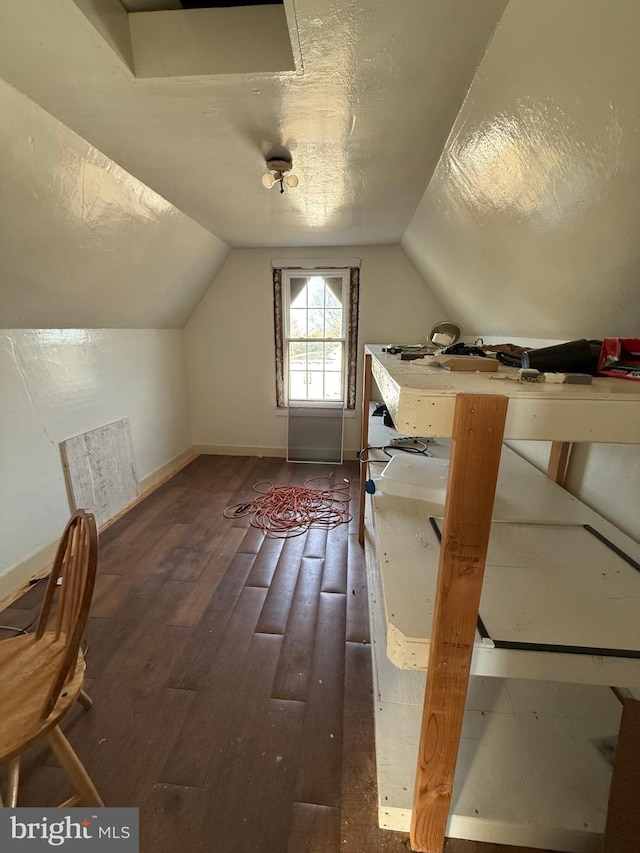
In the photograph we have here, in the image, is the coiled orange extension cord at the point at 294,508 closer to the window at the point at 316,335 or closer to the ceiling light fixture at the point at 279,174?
the window at the point at 316,335

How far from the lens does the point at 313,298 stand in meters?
3.88

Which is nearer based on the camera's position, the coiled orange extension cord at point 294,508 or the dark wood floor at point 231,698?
the dark wood floor at point 231,698

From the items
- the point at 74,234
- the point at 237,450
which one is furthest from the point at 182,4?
the point at 237,450

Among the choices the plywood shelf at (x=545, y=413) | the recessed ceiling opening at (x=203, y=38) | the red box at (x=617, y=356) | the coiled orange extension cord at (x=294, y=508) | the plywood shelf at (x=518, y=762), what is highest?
the recessed ceiling opening at (x=203, y=38)

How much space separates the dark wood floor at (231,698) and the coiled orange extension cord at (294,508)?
0.76 feet

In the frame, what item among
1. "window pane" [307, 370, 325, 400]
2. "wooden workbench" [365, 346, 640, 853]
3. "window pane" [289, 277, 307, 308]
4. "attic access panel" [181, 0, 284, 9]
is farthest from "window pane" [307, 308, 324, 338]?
"wooden workbench" [365, 346, 640, 853]

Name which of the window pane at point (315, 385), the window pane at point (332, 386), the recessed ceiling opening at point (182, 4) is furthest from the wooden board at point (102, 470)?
the recessed ceiling opening at point (182, 4)

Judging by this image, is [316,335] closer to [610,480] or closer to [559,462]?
[559,462]

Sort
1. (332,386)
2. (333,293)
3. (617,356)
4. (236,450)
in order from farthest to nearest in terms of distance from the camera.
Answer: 1. (236,450)
2. (332,386)
3. (333,293)
4. (617,356)

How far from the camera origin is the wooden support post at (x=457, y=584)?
591mm

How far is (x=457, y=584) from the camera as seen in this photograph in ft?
2.25

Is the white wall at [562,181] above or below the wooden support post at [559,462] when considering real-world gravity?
above

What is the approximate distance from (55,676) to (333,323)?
359 cm

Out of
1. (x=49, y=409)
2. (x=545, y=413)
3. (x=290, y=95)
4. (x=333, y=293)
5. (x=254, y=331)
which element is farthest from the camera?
(x=254, y=331)
